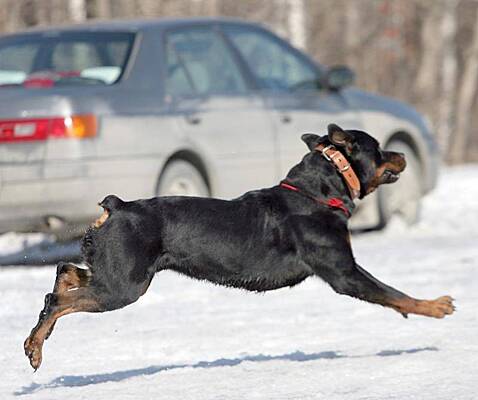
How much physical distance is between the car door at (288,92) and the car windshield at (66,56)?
120 cm

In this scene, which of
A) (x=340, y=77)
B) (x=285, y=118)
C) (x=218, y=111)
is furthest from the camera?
(x=340, y=77)

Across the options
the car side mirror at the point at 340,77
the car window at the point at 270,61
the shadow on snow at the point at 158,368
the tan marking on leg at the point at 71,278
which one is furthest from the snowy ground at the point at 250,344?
the car window at the point at 270,61

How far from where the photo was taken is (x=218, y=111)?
9.79 m

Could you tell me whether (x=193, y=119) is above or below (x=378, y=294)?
below

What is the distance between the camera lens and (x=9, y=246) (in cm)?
1052

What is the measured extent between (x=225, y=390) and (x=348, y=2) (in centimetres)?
1919

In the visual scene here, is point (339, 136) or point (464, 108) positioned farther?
point (464, 108)

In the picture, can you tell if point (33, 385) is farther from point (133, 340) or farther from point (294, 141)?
point (294, 141)

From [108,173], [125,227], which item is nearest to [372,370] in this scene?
[125,227]

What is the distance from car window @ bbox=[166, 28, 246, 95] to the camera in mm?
9680

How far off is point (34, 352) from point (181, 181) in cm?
397

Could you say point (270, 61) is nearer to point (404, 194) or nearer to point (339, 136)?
point (404, 194)

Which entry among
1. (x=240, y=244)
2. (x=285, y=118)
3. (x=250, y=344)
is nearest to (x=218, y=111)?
(x=285, y=118)

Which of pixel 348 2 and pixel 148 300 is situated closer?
pixel 148 300
